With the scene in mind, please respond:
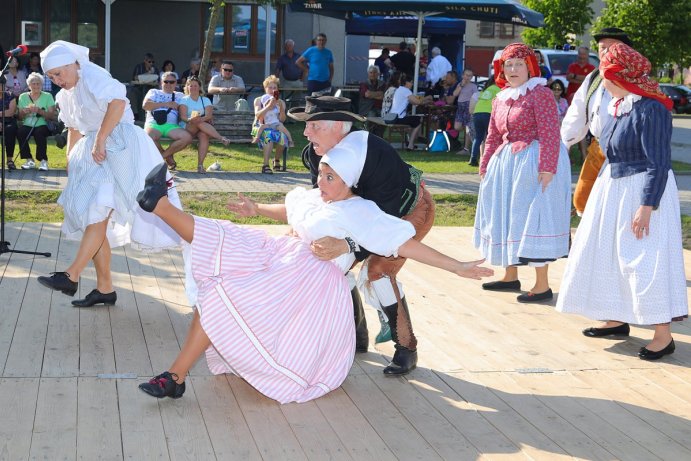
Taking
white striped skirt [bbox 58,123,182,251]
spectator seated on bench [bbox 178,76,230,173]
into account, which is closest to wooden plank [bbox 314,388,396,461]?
white striped skirt [bbox 58,123,182,251]

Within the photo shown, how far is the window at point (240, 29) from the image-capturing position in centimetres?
2469

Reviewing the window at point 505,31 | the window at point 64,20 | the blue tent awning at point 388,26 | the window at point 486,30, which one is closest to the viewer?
the blue tent awning at point 388,26

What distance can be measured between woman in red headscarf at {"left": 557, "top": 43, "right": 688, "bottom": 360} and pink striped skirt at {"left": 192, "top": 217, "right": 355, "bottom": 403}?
5.53 feet

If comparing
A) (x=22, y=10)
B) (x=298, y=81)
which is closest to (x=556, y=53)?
(x=298, y=81)

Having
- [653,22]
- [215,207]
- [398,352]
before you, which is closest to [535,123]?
[398,352]

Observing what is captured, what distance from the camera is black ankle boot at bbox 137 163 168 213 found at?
4.21 m

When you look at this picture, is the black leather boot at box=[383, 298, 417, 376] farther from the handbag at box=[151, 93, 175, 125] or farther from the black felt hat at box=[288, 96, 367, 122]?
the handbag at box=[151, 93, 175, 125]

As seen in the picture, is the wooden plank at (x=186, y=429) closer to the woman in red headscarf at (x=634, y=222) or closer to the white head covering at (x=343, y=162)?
the white head covering at (x=343, y=162)

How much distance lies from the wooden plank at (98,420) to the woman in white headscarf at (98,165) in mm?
1322

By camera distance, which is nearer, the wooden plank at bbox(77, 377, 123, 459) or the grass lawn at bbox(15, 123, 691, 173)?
the wooden plank at bbox(77, 377, 123, 459)

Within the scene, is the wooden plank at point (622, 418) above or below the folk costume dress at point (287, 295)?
below

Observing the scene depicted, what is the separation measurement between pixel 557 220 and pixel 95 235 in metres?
2.95

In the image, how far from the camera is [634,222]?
18.4 feet

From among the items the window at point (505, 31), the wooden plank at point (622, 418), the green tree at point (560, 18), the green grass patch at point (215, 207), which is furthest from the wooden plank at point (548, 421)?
the window at point (505, 31)
